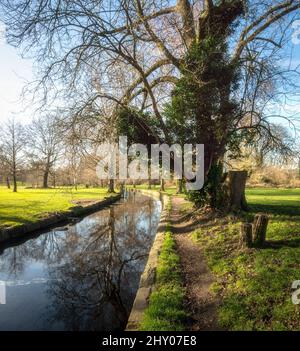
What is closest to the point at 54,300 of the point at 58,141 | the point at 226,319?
the point at 226,319

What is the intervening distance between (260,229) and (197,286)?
2.60 metres

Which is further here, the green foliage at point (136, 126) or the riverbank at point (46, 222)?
the green foliage at point (136, 126)

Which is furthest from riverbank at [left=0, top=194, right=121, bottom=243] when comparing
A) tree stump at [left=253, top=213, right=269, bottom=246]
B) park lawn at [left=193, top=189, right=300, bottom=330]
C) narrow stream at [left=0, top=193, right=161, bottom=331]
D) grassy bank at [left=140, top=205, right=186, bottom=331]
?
tree stump at [left=253, top=213, right=269, bottom=246]

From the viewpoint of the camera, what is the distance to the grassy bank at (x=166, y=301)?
5605 mm

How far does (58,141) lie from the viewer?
40.4 ft

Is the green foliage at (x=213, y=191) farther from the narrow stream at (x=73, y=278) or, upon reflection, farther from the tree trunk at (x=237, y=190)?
the narrow stream at (x=73, y=278)

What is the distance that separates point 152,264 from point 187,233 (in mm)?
4563

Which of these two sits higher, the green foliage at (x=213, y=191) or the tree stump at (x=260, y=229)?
the green foliage at (x=213, y=191)

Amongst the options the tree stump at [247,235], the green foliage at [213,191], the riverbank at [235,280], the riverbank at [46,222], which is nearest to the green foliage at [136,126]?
the green foliage at [213,191]

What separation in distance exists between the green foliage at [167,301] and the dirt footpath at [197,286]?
20cm

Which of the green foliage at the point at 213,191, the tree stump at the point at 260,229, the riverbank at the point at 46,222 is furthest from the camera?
the green foliage at the point at 213,191

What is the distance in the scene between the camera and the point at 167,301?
6535mm

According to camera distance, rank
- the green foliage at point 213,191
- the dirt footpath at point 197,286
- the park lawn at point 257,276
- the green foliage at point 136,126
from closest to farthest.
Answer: the park lawn at point 257,276, the dirt footpath at point 197,286, the green foliage at point 213,191, the green foliage at point 136,126

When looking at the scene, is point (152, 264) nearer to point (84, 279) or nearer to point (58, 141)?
point (84, 279)
